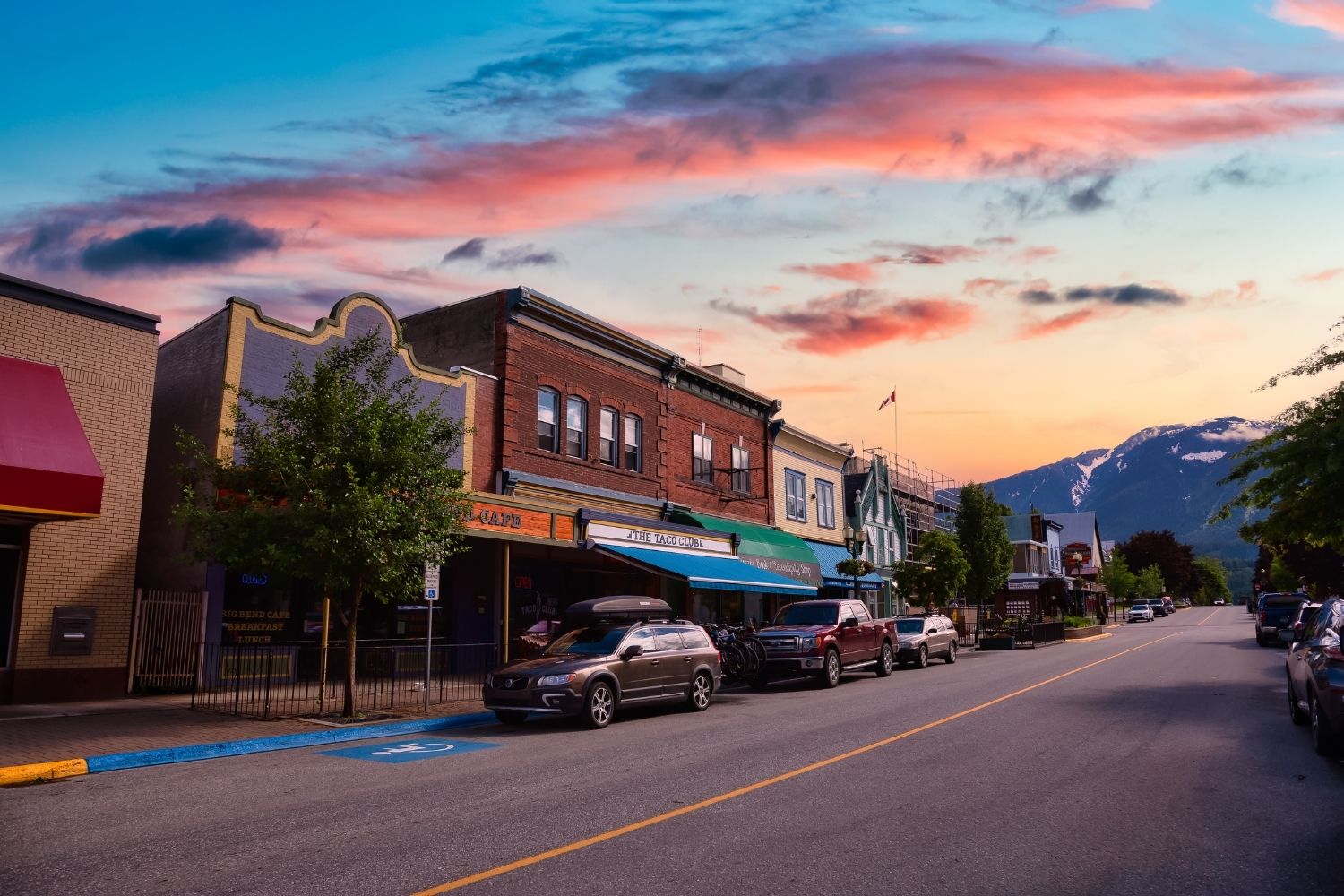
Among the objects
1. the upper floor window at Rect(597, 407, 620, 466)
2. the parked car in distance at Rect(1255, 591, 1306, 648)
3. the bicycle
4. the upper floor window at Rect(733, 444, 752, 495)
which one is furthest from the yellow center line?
the parked car in distance at Rect(1255, 591, 1306, 648)

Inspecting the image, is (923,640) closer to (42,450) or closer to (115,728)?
(115,728)

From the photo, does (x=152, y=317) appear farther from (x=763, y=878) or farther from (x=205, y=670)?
(x=763, y=878)

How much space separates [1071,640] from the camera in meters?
44.4

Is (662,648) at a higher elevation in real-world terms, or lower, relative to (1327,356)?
lower

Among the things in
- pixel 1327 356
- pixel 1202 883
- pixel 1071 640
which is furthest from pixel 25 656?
pixel 1071 640

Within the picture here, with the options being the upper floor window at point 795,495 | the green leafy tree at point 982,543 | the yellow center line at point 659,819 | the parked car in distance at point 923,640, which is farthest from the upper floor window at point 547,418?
the green leafy tree at point 982,543

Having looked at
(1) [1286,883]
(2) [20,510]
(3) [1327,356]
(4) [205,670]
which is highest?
(3) [1327,356]

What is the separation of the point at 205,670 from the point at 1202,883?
16450 mm

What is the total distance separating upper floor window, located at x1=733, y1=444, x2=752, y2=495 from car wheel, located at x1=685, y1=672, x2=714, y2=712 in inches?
Result: 639

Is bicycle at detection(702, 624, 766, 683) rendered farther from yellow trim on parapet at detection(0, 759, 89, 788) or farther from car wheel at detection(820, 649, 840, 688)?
yellow trim on parapet at detection(0, 759, 89, 788)

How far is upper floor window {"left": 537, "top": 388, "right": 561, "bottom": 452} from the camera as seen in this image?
2472 centimetres

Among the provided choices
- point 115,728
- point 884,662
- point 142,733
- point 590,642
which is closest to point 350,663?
point 142,733

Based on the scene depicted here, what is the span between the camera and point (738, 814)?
768cm

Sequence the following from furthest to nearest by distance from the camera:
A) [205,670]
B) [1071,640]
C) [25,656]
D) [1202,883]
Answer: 1. [1071,640]
2. [205,670]
3. [25,656]
4. [1202,883]
